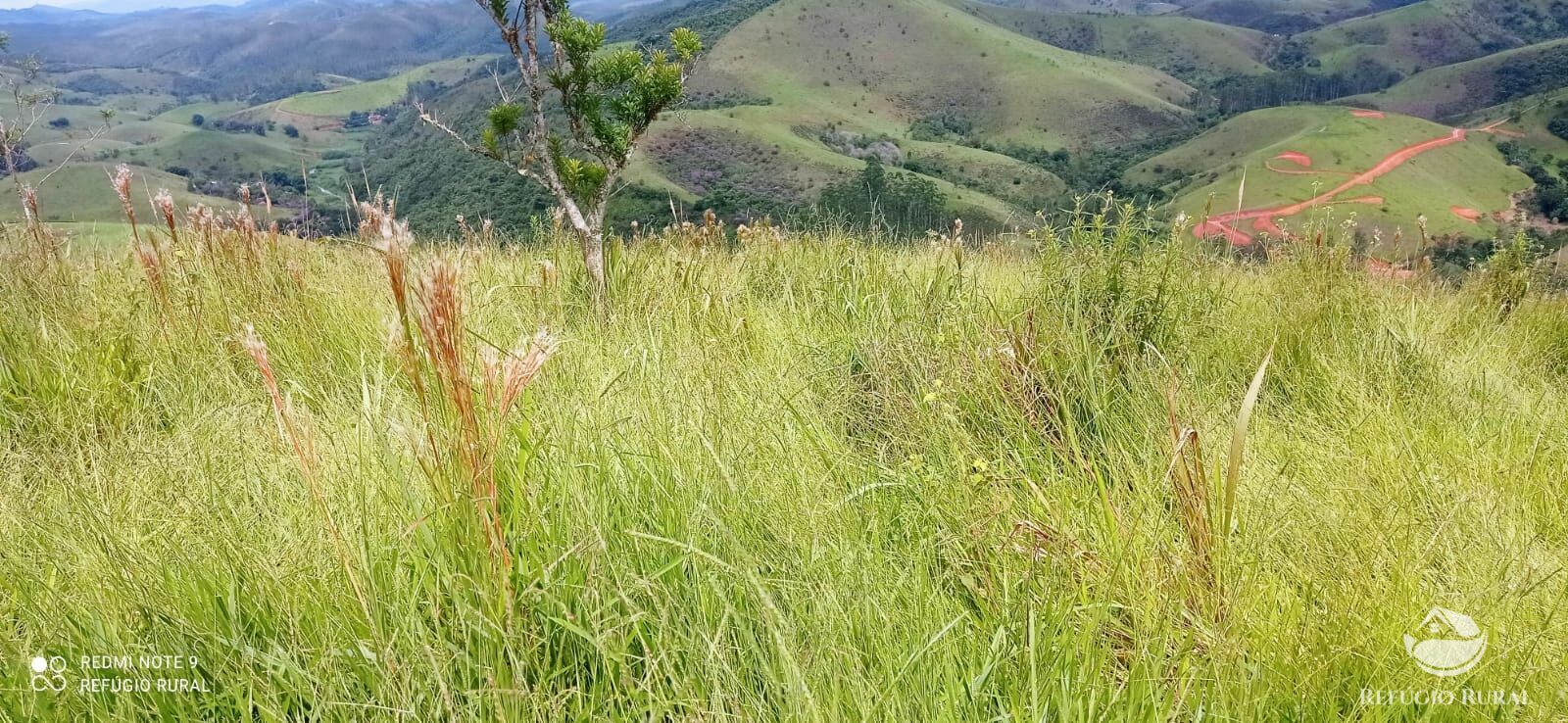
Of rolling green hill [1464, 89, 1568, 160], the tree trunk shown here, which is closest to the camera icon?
the tree trunk

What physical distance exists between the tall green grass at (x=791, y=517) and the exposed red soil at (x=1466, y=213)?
108777 millimetres

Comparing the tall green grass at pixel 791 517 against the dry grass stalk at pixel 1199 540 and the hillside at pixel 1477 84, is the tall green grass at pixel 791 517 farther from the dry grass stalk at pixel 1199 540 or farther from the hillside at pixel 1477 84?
the hillside at pixel 1477 84

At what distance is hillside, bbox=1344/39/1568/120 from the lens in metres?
141

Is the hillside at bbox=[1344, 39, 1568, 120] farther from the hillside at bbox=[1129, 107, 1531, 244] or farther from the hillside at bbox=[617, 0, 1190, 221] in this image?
the hillside at bbox=[1129, 107, 1531, 244]

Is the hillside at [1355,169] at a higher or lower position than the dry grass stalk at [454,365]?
lower

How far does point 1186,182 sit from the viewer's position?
101125mm

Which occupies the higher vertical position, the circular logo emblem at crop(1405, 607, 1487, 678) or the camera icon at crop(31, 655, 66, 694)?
the camera icon at crop(31, 655, 66, 694)

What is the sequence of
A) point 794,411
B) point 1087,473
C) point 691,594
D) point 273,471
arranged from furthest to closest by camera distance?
point 794,411
point 1087,473
point 273,471
point 691,594

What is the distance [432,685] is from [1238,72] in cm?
23777

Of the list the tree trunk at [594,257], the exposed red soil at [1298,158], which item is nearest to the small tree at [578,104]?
the tree trunk at [594,257]

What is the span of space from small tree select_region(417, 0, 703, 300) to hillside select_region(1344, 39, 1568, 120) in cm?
18679

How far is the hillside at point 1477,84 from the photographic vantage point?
14125cm

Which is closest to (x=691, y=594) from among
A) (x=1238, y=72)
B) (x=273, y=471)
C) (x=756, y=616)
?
(x=756, y=616)

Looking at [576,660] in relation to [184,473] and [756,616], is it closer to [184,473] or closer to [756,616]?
[756,616]
